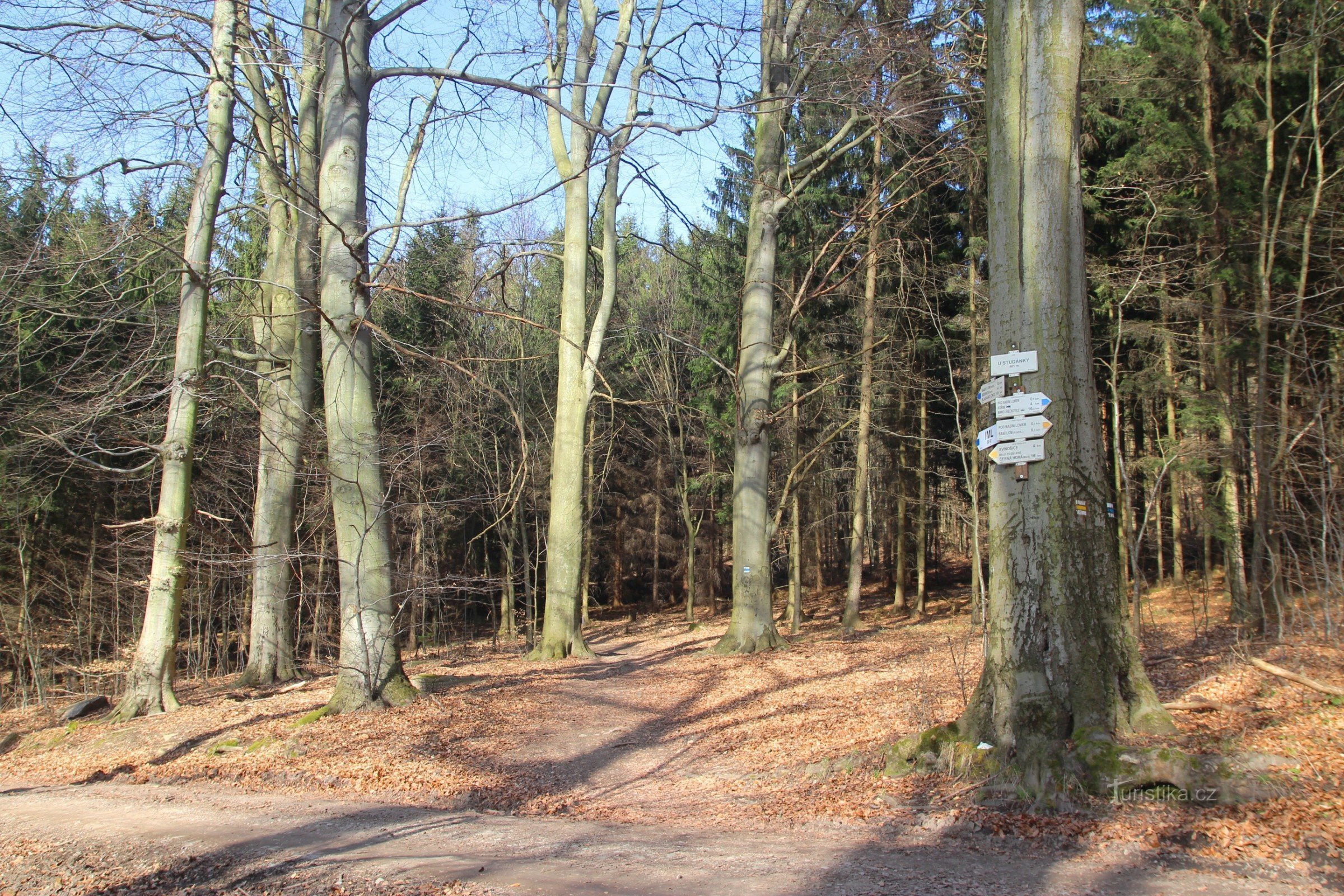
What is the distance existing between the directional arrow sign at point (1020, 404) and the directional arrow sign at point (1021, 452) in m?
0.19

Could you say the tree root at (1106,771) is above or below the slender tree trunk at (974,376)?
below

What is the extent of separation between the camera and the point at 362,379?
30.4 feet

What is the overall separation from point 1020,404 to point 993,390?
0.21 meters

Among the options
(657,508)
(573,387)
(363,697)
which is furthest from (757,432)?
(657,508)

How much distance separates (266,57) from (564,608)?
31.0 ft

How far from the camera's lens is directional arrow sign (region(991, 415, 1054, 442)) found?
18.2 ft

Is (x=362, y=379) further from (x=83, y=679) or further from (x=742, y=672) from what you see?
(x=83, y=679)

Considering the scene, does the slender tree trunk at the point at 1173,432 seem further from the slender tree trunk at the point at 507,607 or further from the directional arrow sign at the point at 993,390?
the slender tree trunk at the point at 507,607

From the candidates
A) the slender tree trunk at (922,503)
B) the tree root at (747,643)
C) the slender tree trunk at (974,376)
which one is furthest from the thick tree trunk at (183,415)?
the slender tree trunk at (922,503)

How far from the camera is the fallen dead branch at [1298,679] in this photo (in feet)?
18.9

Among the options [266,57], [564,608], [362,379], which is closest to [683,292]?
[564,608]

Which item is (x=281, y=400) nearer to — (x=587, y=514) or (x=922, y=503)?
(x=587, y=514)

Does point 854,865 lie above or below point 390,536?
below

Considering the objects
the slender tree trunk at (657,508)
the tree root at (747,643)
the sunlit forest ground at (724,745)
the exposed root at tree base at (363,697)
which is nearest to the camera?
the sunlit forest ground at (724,745)
